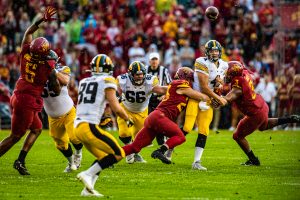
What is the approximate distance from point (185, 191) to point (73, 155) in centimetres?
289

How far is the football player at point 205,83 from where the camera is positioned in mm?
11805

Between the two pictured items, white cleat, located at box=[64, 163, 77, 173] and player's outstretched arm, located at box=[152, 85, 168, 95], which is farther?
player's outstretched arm, located at box=[152, 85, 168, 95]

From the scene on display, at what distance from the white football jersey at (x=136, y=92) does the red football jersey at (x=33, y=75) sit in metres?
2.30

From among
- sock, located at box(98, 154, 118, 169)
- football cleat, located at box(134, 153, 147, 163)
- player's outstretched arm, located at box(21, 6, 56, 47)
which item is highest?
player's outstretched arm, located at box(21, 6, 56, 47)

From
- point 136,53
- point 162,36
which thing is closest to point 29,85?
point 136,53

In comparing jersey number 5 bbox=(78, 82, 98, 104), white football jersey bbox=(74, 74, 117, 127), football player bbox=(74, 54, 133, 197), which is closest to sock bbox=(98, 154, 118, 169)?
football player bbox=(74, 54, 133, 197)

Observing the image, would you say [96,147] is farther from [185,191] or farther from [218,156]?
[218,156]

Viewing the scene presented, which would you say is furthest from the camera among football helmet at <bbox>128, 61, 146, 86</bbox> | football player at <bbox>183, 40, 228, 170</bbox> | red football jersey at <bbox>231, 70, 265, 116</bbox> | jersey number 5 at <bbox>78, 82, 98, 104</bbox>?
football helmet at <bbox>128, 61, 146, 86</bbox>

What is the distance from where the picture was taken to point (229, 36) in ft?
73.4

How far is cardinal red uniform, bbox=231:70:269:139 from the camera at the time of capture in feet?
39.5

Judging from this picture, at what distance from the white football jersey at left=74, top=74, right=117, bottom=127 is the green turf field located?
0.87 metres

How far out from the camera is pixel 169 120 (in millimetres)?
11555

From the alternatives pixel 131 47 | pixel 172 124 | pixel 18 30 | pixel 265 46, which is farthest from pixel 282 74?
pixel 172 124

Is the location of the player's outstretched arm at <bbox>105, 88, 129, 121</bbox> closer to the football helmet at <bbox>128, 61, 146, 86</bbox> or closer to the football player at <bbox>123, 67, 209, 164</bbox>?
the football player at <bbox>123, 67, 209, 164</bbox>
